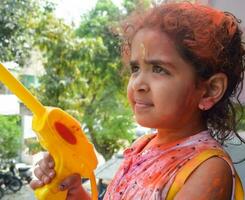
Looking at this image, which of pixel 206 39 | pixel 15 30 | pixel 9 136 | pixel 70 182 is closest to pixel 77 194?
pixel 70 182

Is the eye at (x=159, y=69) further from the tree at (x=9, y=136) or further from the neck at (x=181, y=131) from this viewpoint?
the tree at (x=9, y=136)

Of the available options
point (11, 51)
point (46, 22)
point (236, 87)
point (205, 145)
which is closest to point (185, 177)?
point (205, 145)

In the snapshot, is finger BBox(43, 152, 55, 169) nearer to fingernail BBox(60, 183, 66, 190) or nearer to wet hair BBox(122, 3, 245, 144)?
fingernail BBox(60, 183, 66, 190)

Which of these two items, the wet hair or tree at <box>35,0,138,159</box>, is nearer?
the wet hair

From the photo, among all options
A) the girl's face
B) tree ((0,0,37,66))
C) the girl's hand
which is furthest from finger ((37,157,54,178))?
tree ((0,0,37,66))

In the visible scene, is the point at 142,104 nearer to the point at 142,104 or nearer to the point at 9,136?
the point at 142,104

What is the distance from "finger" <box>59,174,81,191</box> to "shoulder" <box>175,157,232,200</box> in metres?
0.19

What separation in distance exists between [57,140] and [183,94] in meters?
0.19

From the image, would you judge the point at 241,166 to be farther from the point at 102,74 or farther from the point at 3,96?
the point at 102,74

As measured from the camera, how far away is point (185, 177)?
1.54 feet

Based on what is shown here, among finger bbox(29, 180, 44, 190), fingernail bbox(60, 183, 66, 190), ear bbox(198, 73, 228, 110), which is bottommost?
fingernail bbox(60, 183, 66, 190)

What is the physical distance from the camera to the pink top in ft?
1.61

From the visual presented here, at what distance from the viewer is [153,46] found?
507 millimetres

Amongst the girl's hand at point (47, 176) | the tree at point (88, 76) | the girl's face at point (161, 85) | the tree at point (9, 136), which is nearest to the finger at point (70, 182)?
the girl's hand at point (47, 176)
